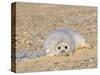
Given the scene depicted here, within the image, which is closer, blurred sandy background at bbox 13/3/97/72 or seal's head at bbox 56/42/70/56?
blurred sandy background at bbox 13/3/97/72

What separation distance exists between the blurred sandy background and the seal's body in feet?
0.19

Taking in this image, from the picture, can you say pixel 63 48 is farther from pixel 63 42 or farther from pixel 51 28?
pixel 51 28

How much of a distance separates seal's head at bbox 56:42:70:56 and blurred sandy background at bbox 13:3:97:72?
6 cm

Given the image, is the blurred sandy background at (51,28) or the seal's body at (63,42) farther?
the seal's body at (63,42)

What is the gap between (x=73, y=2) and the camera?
116 inches

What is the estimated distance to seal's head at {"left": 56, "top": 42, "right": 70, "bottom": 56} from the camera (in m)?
2.84

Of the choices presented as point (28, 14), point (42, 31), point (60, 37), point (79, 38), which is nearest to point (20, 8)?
point (28, 14)

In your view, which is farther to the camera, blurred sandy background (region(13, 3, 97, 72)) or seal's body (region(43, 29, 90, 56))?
seal's body (region(43, 29, 90, 56))

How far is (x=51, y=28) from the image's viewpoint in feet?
9.20

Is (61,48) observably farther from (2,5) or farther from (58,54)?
(2,5)

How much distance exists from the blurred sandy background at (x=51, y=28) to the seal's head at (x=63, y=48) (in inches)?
2.4

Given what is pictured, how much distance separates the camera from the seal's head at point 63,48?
284cm

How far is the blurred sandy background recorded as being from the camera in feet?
8.71

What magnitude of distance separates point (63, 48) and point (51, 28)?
29 centimetres
